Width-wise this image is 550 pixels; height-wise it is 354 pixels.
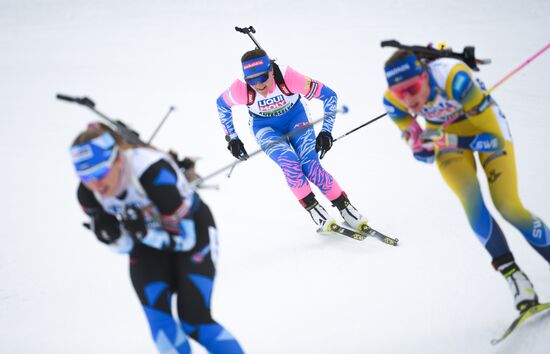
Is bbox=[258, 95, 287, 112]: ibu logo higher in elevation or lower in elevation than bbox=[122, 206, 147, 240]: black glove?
higher

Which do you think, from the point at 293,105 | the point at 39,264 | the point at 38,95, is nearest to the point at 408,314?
the point at 293,105

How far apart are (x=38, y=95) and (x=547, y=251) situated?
9.31 meters

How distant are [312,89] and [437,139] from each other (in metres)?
1.57

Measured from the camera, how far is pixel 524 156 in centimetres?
574

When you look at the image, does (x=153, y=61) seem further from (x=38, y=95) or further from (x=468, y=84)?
(x=468, y=84)

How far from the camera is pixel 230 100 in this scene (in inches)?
182

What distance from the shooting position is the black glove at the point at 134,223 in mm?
2447

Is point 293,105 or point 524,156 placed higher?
point 293,105

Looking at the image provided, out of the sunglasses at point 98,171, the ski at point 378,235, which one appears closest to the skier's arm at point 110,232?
the sunglasses at point 98,171

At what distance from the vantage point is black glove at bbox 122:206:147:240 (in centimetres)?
245

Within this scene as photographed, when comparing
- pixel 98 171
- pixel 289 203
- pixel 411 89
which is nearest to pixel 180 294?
pixel 98 171

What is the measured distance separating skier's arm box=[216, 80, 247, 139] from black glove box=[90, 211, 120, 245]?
7.03 feet

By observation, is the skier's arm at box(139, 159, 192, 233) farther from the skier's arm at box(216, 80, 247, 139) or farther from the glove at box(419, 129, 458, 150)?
the skier's arm at box(216, 80, 247, 139)

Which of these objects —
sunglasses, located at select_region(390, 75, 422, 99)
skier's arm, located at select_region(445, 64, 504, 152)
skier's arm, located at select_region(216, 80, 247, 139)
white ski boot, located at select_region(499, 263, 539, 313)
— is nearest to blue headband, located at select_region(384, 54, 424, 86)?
sunglasses, located at select_region(390, 75, 422, 99)
